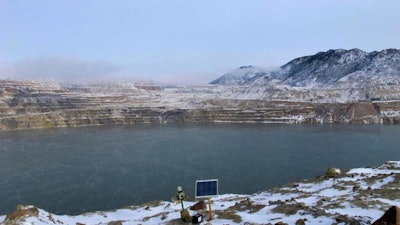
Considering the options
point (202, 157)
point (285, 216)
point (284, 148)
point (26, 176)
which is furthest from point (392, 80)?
point (285, 216)

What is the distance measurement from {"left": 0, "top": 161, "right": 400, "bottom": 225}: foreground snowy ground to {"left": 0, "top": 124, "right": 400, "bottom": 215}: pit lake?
11.4 meters

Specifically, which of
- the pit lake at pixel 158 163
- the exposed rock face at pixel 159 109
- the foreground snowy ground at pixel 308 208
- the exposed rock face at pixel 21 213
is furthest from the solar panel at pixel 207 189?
the exposed rock face at pixel 159 109

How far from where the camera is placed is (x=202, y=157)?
60.2 metres

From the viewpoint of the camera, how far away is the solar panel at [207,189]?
702 inches

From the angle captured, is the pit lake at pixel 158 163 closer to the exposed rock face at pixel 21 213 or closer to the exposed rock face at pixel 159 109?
the exposed rock face at pixel 21 213

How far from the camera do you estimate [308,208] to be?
58.2 feet

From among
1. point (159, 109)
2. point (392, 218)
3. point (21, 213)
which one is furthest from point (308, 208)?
point (159, 109)

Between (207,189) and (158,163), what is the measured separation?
128 feet

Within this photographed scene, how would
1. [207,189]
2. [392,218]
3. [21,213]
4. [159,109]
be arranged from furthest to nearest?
[159,109] < [21,213] < [207,189] < [392,218]

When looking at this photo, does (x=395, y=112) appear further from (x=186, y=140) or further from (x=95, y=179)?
(x=95, y=179)

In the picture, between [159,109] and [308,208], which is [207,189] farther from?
[159,109]

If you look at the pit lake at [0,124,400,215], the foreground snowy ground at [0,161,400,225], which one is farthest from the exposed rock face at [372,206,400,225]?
the pit lake at [0,124,400,215]

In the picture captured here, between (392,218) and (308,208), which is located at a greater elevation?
(392,218)

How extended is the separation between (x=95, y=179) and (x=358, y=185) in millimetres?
32655
